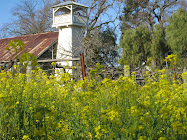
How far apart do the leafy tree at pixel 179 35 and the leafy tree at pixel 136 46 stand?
2063 millimetres

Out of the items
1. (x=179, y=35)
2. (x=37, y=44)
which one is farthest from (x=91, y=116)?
(x=179, y=35)

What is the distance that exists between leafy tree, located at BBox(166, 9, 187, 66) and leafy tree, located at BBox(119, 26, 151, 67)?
206 centimetres

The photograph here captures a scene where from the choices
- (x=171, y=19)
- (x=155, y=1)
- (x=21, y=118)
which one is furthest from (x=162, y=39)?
(x=21, y=118)

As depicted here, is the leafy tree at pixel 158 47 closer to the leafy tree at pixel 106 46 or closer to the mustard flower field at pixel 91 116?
the leafy tree at pixel 106 46

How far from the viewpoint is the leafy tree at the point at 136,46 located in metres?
21.1

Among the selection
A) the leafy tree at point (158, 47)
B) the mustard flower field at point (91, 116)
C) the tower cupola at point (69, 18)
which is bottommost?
the mustard flower field at point (91, 116)

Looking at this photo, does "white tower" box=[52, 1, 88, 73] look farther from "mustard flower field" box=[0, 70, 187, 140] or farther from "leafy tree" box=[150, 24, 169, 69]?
"mustard flower field" box=[0, 70, 187, 140]

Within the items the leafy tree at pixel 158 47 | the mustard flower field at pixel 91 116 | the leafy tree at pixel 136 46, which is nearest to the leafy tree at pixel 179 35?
the leafy tree at pixel 158 47

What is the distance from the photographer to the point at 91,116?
11.0ft

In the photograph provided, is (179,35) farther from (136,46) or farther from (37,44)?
(37,44)

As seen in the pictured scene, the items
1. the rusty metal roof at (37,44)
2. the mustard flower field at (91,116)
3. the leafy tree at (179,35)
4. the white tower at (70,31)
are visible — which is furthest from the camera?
the leafy tree at (179,35)

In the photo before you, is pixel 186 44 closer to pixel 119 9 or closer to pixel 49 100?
pixel 119 9

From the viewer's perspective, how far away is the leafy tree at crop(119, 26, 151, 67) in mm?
21141

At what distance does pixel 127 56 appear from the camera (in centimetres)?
2159
